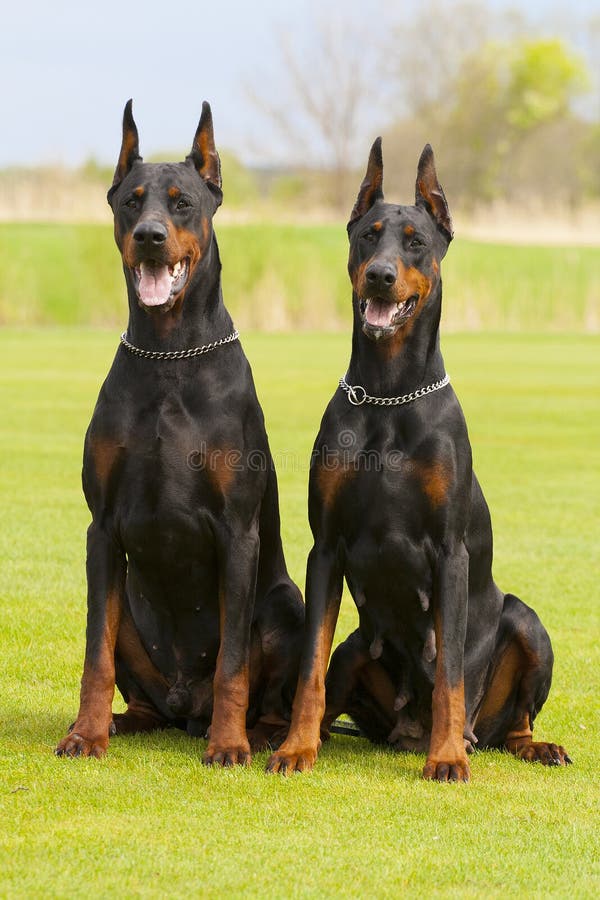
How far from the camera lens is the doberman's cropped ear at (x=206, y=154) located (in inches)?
179

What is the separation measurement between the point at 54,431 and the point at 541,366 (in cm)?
1032

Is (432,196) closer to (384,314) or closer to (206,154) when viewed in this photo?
(384,314)

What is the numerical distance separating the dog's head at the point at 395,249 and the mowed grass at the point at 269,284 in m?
23.5

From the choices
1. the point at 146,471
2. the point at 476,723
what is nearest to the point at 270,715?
the point at 476,723

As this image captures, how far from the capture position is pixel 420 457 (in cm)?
429

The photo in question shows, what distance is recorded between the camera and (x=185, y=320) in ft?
14.4

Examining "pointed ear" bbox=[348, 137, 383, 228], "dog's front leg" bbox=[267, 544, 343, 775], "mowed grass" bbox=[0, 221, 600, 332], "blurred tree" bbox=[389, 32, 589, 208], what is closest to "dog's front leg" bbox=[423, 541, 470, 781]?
"dog's front leg" bbox=[267, 544, 343, 775]

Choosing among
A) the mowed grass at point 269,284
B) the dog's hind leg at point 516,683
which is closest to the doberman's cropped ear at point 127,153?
the dog's hind leg at point 516,683

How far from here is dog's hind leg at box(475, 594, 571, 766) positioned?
466cm

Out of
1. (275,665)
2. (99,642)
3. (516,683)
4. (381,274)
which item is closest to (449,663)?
(516,683)

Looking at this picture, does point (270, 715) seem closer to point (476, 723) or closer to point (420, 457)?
point (476, 723)

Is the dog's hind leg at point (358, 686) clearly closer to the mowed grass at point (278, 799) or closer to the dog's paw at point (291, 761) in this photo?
the mowed grass at point (278, 799)

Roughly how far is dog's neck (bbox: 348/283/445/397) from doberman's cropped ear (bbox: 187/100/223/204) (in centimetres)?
62

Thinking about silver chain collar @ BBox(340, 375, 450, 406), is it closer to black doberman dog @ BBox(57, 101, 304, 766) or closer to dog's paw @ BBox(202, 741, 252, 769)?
black doberman dog @ BBox(57, 101, 304, 766)
